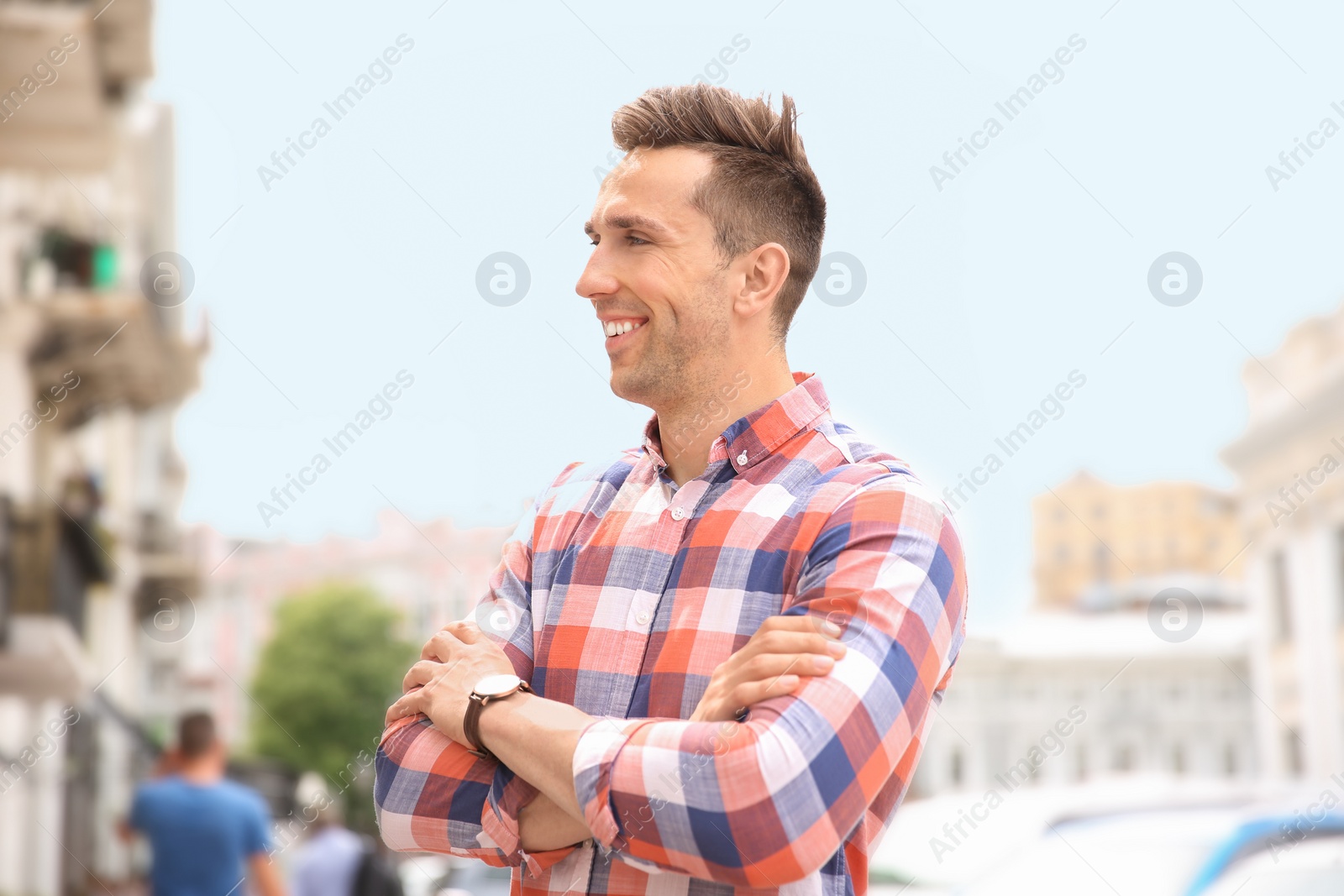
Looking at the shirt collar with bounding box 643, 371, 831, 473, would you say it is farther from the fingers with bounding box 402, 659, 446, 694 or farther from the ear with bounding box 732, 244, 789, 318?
the fingers with bounding box 402, 659, 446, 694

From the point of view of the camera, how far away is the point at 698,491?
184cm

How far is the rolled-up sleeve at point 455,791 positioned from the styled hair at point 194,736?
332 cm

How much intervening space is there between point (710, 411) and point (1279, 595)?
105 ft

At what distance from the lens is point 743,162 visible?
1.92 metres

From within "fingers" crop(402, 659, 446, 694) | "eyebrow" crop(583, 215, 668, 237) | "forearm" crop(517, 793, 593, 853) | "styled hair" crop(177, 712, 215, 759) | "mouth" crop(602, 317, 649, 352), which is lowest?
"styled hair" crop(177, 712, 215, 759)

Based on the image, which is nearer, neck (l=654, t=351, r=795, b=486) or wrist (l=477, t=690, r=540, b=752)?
wrist (l=477, t=690, r=540, b=752)

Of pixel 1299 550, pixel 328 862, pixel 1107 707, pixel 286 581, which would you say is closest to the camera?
pixel 328 862

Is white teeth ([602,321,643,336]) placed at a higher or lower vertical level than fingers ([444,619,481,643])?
higher

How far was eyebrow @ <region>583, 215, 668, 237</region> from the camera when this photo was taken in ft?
6.12

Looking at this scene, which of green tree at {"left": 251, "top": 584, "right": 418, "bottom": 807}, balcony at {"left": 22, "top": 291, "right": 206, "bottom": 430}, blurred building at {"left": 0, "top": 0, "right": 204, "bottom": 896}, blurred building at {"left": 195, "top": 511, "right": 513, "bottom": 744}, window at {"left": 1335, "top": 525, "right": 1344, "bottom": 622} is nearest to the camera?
blurred building at {"left": 0, "top": 0, "right": 204, "bottom": 896}

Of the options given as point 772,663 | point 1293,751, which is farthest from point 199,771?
point 1293,751

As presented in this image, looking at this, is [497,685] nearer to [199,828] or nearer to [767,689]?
[767,689]

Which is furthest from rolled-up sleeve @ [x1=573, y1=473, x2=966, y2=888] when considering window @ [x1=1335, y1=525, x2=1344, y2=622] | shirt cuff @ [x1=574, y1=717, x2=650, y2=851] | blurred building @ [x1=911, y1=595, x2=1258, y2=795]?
blurred building @ [x1=911, y1=595, x2=1258, y2=795]

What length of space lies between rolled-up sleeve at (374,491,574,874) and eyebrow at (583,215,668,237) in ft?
1.75
